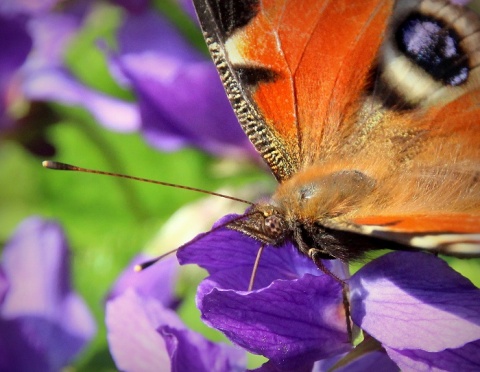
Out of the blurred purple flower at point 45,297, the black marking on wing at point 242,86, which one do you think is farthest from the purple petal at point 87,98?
the black marking on wing at point 242,86

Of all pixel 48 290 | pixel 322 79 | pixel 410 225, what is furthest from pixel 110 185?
pixel 410 225

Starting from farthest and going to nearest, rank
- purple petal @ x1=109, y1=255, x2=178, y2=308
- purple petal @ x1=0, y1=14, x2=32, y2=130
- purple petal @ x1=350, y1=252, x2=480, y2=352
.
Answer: purple petal @ x1=0, y1=14, x2=32, y2=130 → purple petal @ x1=109, y1=255, x2=178, y2=308 → purple petal @ x1=350, y1=252, x2=480, y2=352

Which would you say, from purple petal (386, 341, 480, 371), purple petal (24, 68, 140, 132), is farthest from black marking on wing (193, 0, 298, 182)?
purple petal (24, 68, 140, 132)

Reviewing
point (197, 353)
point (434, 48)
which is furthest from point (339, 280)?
point (434, 48)

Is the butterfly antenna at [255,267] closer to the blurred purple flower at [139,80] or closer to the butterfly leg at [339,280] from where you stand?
the butterfly leg at [339,280]

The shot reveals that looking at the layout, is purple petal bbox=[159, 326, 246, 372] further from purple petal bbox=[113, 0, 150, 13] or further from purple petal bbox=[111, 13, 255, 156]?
purple petal bbox=[113, 0, 150, 13]
